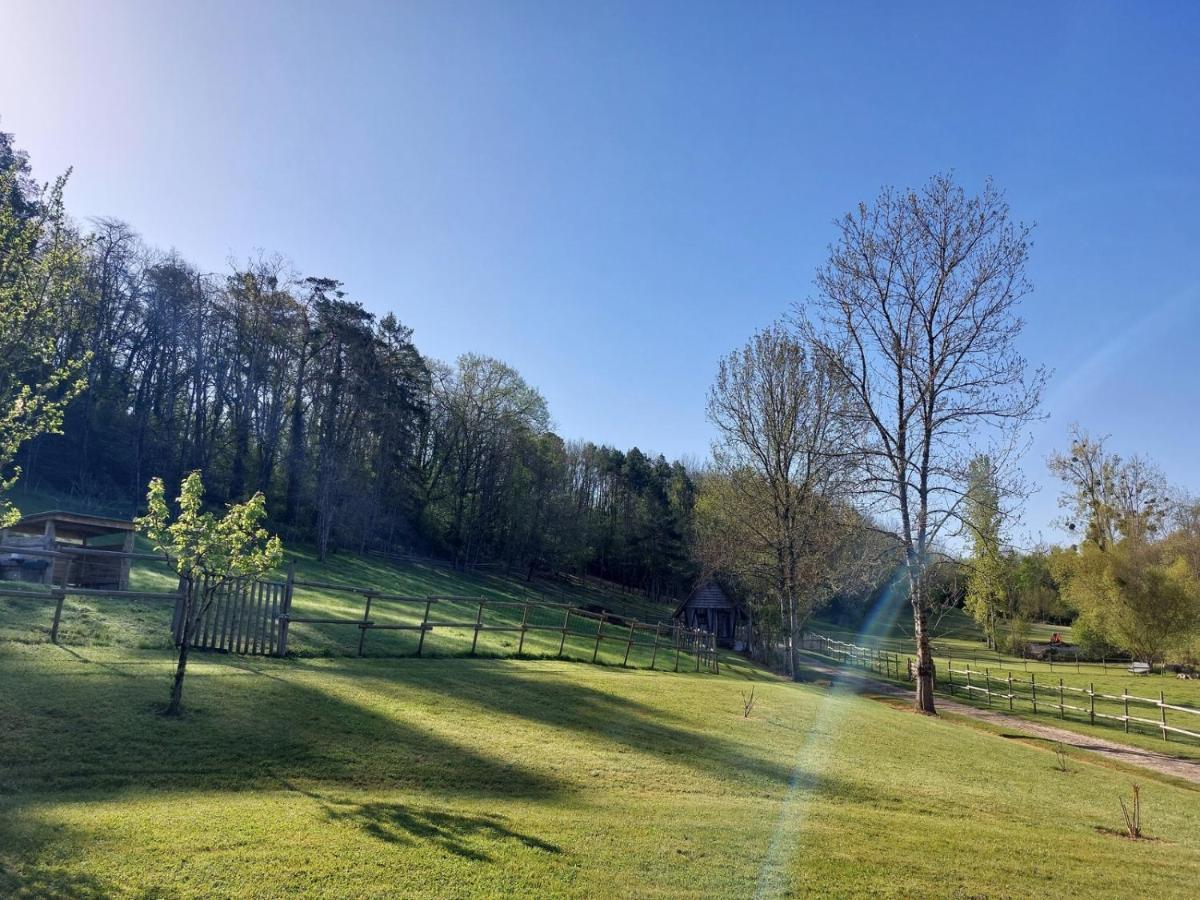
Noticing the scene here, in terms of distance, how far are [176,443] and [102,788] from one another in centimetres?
4441

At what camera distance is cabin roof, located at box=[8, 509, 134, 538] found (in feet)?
55.4

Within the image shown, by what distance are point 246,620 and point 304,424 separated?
3956 cm

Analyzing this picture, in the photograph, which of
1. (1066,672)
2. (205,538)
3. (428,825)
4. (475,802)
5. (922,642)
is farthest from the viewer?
(1066,672)

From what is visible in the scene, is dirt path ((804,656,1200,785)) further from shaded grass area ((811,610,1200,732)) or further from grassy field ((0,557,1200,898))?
grassy field ((0,557,1200,898))

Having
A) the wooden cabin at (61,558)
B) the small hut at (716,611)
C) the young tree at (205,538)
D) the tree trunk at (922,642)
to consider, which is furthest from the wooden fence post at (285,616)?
the small hut at (716,611)

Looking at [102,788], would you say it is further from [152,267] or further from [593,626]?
[152,267]

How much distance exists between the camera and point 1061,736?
21.0m

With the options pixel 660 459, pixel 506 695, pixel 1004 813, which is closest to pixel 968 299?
pixel 1004 813

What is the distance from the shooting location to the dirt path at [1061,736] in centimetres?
1689

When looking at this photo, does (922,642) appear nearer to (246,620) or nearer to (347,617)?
(347,617)

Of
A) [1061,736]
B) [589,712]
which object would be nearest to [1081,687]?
[1061,736]

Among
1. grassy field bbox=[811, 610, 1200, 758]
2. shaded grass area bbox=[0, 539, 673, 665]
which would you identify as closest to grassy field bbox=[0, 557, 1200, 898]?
shaded grass area bbox=[0, 539, 673, 665]

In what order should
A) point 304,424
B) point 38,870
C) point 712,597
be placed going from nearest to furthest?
1. point 38,870
2. point 712,597
3. point 304,424

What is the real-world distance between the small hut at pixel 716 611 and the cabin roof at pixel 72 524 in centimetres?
3123
